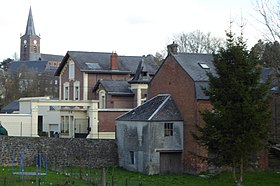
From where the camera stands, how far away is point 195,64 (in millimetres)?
37688

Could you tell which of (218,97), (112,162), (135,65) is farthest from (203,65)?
(135,65)

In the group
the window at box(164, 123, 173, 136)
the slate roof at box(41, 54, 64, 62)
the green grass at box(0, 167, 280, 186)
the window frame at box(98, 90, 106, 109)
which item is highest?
the slate roof at box(41, 54, 64, 62)

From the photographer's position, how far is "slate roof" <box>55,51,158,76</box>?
5516cm

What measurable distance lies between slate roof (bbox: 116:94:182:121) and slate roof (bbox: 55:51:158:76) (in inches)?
615

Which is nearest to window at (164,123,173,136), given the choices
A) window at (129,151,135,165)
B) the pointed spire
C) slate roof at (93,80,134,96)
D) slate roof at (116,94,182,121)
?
slate roof at (116,94,182,121)

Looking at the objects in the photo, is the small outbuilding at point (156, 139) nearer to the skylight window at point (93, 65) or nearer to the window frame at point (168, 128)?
the window frame at point (168, 128)

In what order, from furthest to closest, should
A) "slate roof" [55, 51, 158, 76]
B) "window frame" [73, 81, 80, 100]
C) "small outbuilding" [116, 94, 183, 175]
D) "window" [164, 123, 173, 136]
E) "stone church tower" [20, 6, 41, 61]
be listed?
"stone church tower" [20, 6, 41, 61] < "window frame" [73, 81, 80, 100] < "slate roof" [55, 51, 158, 76] < "window" [164, 123, 173, 136] < "small outbuilding" [116, 94, 183, 175]

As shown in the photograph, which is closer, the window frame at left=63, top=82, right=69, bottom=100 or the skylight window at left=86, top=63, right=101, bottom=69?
the skylight window at left=86, top=63, right=101, bottom=69

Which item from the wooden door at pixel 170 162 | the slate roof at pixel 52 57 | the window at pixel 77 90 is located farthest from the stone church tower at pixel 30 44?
the wooden door at pixel 170 162

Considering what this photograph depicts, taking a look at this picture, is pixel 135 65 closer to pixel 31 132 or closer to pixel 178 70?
pixel 31 132

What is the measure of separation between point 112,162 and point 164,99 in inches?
245

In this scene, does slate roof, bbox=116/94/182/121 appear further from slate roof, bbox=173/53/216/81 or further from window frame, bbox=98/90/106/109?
window frame, bbox=98/90/106/109

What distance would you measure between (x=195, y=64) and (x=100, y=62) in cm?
2063

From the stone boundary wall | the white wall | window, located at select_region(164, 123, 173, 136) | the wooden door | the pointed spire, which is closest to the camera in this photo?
the wooden door
